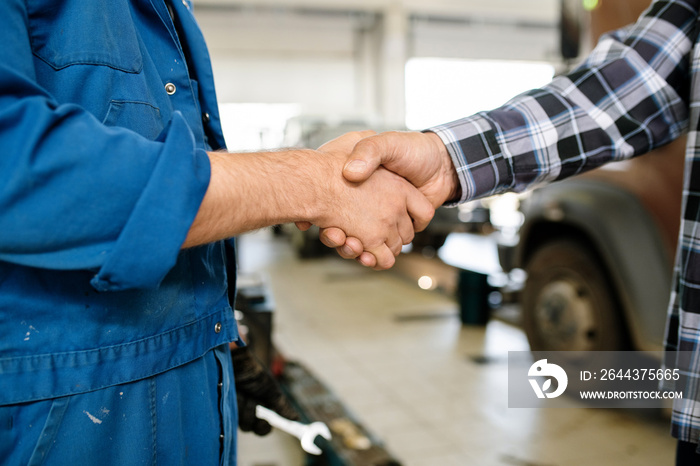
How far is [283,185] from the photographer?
3.54 ft

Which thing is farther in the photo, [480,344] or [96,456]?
[480,344]

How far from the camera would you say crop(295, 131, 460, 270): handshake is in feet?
4.37

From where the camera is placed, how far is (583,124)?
5.24 ft

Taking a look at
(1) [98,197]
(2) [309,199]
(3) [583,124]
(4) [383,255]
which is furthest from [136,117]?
(3) [583,124]

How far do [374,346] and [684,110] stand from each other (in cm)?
352

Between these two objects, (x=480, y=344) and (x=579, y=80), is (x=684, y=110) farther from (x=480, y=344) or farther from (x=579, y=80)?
(x=480, y=344)

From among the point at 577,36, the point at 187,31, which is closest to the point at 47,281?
the point at 187,31

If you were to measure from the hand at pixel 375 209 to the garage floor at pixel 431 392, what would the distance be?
159 centimetres

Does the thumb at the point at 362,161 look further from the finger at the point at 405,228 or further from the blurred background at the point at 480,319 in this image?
the blurred background at the point at 480,319

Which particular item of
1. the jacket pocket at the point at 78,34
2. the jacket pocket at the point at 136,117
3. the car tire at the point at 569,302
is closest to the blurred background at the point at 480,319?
the car tire at the point at 569,302

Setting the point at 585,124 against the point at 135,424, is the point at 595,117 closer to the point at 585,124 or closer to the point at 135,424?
the point at 585,124

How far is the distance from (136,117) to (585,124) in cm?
127

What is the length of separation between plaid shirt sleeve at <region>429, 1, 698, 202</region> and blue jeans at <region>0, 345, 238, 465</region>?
93 centimetres

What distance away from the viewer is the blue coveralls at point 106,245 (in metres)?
0.78
